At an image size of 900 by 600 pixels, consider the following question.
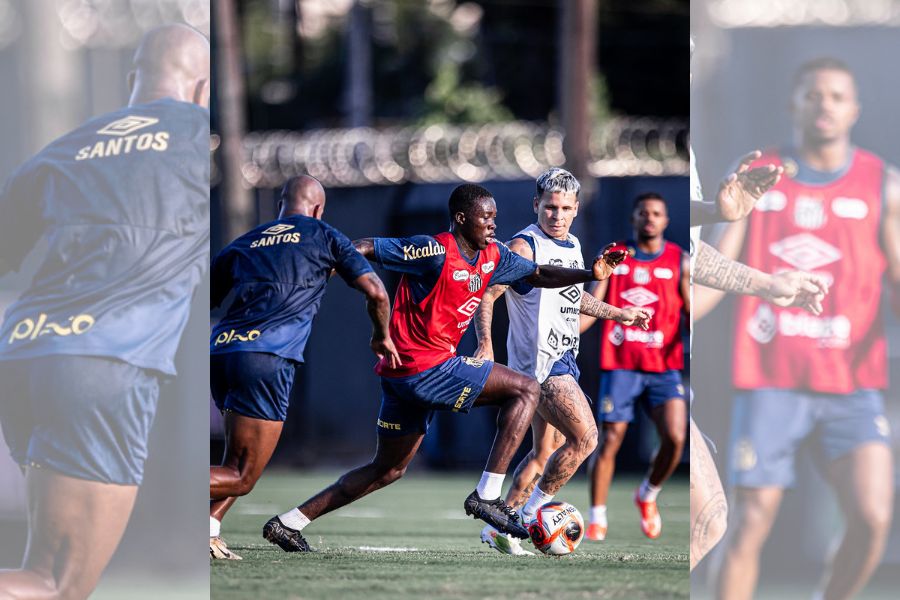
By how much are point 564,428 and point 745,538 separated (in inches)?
84.7

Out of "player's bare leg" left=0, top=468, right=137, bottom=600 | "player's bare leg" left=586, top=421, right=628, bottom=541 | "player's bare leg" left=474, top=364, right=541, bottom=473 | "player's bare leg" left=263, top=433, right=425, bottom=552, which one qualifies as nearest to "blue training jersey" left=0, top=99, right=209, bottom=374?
"player's bare leg" left=0, top=468, right=137, bottom=600

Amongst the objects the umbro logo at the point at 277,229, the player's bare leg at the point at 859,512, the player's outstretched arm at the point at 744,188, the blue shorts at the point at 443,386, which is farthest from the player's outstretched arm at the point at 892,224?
the umbro logo at the point at 277,229

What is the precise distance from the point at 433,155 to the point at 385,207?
129 centimetres

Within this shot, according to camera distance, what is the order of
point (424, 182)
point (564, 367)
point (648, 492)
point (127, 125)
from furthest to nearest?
point (424, 182) < point (648, 492) < point (564, 367) < point (127, 125)

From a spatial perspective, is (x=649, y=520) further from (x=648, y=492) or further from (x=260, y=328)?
(x=260, y=328)

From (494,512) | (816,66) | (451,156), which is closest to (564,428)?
(494,512)

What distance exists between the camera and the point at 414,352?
25.0 feet

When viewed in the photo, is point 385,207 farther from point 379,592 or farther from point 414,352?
point 379,592

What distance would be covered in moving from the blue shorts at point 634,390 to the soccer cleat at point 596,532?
2.97 feet

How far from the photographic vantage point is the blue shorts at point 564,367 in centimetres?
845

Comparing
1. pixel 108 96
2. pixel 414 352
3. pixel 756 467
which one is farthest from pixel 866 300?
pixel 108 96

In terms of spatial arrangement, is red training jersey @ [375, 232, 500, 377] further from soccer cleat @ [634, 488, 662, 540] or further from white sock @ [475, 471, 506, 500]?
soccer cleat @ [634, 488, 662, 540]

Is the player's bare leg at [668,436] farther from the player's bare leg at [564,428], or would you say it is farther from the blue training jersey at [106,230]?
the blue training jersey at [106,230]

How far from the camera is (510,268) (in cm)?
781
